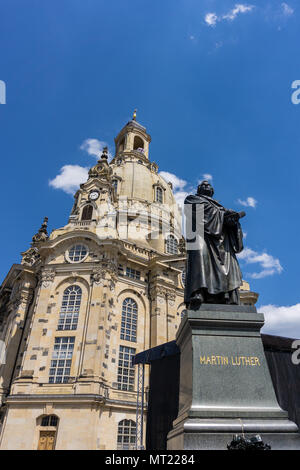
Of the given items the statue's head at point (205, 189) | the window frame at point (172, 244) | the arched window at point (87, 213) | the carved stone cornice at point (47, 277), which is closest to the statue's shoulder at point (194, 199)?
the statue's head at point (205, 189)

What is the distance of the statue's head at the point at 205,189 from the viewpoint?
314 inches

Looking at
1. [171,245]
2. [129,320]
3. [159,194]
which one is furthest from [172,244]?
[129,320]

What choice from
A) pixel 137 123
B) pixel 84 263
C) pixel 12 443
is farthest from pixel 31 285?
pixel 137 123

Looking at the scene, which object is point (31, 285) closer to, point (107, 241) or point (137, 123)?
point (107, 241)

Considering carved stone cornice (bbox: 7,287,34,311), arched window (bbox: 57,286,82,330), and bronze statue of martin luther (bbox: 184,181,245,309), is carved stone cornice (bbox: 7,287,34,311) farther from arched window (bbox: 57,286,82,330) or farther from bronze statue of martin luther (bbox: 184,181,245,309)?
bronze statue of martin luther (bbox: 184,181,245,309)

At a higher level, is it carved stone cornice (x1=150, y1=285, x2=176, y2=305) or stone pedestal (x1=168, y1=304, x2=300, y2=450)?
carved stone cornice (x1=150, y1=285, x2=176, y2=305)

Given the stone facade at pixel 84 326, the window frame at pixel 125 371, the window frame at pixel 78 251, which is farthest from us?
the window frame at pixel 78 251

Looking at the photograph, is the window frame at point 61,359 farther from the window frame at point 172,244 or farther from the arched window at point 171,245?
the arched window at point 171,245

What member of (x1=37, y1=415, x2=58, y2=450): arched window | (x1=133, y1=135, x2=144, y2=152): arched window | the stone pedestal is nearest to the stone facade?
(x1=37, y1=415, x2=58, y2=450): arched window

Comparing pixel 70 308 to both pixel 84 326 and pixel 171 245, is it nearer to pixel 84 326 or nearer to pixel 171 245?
pixel 84 326

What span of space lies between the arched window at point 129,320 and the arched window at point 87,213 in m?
10.6

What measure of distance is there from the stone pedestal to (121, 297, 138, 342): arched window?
25514 mm

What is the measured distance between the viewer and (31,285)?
3419 centimetres

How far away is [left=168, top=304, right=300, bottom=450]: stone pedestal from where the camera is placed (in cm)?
438
